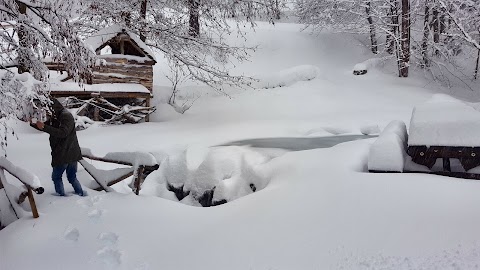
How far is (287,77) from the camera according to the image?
2022 centimetres

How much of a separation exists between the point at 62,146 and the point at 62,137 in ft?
0.62

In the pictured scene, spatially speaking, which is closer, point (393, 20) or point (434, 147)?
point (434, 147)

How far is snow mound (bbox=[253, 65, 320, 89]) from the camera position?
2006 cm

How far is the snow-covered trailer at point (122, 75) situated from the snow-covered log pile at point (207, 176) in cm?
633

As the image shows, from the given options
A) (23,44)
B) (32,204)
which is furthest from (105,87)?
(32,204)

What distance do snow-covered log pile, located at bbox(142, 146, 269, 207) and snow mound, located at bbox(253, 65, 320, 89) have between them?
10.5 m

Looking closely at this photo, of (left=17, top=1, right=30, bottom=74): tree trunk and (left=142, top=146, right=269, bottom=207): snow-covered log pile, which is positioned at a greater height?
(left=17, top=1, right=30, bottom=74): tree trunk

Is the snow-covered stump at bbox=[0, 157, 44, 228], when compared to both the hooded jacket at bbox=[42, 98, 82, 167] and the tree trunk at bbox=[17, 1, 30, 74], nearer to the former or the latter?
the hooded jacket at bbox=[42, 98, 82, 167]

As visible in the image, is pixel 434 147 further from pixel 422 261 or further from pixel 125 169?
pixel 125 169

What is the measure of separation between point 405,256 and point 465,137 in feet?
9.76

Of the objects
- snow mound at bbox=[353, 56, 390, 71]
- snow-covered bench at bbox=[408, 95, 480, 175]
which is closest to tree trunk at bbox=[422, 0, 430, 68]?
snow mound at bbox=[353, 56, 390, 71]

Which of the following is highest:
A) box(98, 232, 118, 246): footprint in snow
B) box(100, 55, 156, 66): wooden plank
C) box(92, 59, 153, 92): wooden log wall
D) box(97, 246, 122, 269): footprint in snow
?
box(100, 55, 156, 66): wooden plank

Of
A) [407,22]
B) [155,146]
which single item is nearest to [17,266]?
[155,146]

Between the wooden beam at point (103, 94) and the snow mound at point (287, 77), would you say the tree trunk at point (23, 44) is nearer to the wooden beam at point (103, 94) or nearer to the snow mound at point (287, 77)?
the wooden beam at point (103, 94)
